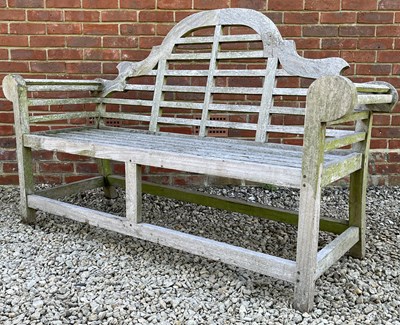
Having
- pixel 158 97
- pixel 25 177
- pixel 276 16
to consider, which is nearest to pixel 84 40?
pixel 158 97

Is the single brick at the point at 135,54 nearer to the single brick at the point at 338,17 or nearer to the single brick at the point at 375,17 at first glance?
the single brick at the point at 338,17

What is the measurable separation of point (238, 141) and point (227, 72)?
41cm

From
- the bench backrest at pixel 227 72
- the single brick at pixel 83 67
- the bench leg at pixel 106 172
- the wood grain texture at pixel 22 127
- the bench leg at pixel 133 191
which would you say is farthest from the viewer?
the single brick at pixel 83 67

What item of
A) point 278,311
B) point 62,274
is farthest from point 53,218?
point 278,311

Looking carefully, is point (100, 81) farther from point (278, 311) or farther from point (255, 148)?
point (278, 311)

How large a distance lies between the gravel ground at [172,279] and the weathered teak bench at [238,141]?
0.45ft

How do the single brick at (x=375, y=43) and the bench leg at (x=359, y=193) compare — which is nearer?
the bench leg at (x=359, y=193)

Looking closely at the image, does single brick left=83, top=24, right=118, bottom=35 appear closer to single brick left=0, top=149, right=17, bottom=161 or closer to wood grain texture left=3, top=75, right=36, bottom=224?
wood grain texture left=3, top=75, right=36, bottom=224

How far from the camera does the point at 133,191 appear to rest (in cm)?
218

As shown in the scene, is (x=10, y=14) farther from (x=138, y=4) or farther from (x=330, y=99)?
(x=330, y=99)

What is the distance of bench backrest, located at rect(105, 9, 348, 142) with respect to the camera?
7.75 ft

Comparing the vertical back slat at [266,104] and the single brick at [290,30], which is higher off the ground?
the single brick at [290,30]

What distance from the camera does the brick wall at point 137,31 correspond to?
322 centimetres

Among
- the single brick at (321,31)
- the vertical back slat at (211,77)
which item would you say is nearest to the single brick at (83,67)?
the vertical back slat at (211,77)
